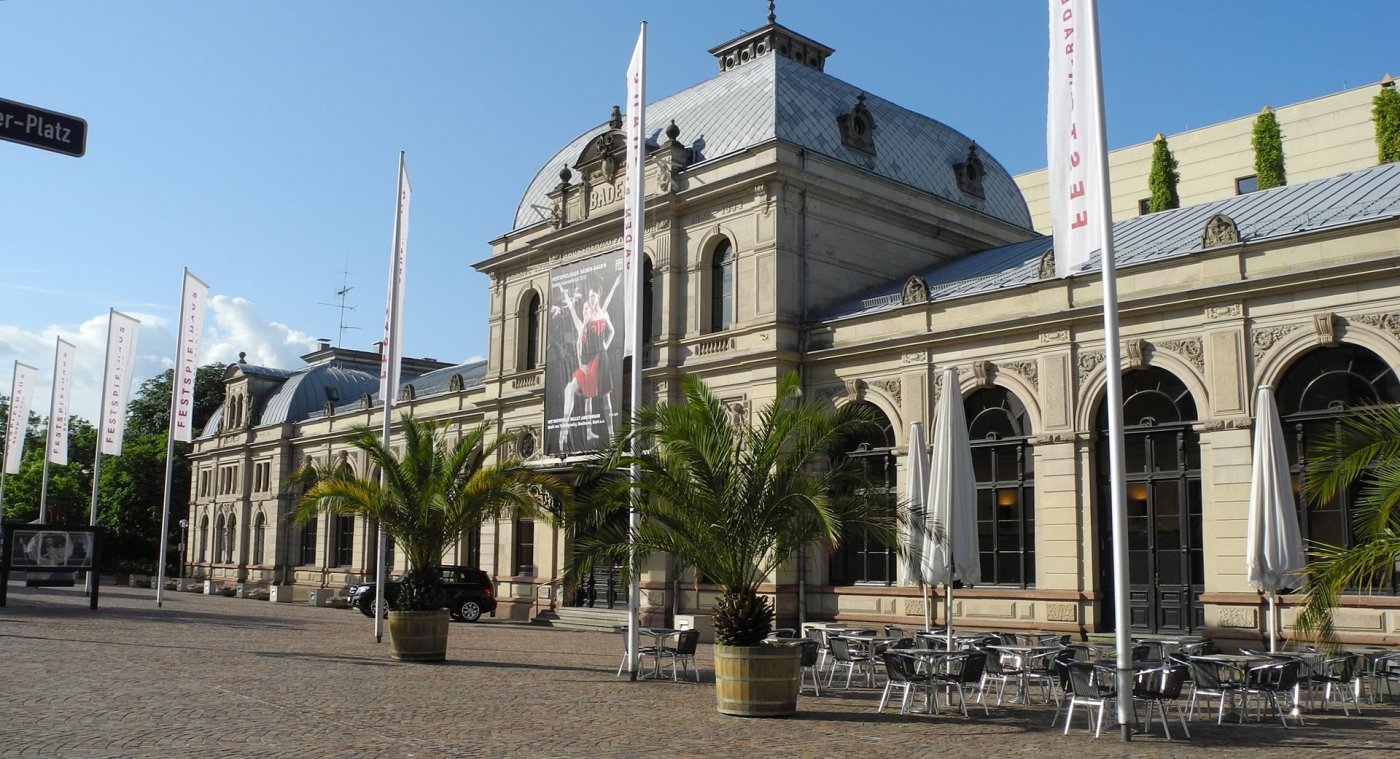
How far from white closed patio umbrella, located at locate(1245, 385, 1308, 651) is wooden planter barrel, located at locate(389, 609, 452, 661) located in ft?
42.8

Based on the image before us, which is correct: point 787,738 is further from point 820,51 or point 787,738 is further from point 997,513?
point 820,51

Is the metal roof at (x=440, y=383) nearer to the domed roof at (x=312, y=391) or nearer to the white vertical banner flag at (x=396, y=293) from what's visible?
the domed roof at (x=312, y=391)

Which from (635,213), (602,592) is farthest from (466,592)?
(635,213)

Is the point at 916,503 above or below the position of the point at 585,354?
below

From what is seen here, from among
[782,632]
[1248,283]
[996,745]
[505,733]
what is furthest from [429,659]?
[1248,283]

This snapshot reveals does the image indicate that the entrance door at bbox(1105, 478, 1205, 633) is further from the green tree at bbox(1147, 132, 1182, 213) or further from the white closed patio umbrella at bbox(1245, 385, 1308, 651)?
the green tree at bbox(1147, 132, 1182, 213)

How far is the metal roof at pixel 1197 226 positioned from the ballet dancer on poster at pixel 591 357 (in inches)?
210

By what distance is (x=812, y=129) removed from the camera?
32.0 meters

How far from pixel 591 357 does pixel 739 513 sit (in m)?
15.0

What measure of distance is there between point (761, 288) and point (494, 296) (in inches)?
481

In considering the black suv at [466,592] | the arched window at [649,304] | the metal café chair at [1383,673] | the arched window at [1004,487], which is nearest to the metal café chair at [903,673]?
the metal café chair at [1383,673]

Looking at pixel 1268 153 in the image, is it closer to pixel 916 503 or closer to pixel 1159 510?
pixel 1159 510

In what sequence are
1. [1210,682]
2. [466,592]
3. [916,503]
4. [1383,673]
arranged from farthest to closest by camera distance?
[466,592] → [916,503] → [1383,673] → [1210,682]

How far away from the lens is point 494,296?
39031mm
